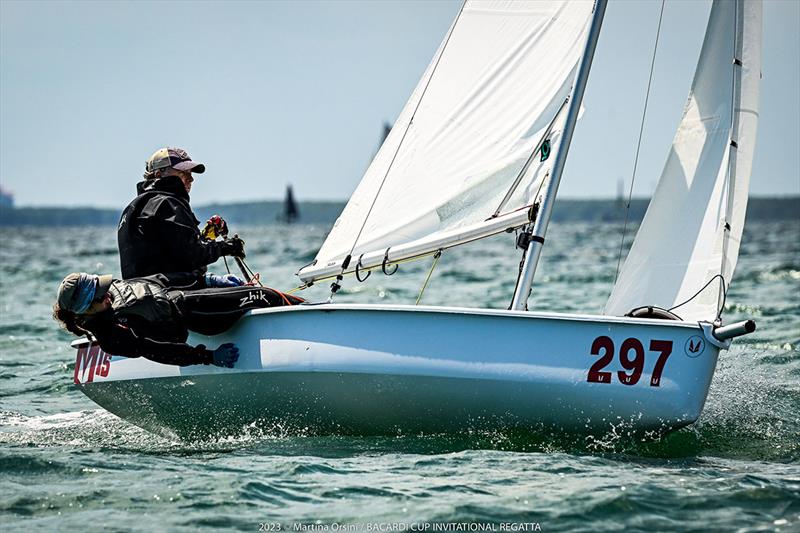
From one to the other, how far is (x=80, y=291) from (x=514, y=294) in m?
2.44

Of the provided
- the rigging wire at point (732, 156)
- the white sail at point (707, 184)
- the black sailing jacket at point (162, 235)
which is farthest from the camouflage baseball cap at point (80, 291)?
the rigging wire at point (732, 156)

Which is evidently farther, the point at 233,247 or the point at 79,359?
the point at 79,359

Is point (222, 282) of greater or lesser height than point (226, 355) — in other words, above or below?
above

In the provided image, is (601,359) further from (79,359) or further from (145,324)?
(79,359)

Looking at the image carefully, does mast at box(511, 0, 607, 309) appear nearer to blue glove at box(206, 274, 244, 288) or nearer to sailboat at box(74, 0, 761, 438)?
sailboat at box(74, 0, 761, 438)

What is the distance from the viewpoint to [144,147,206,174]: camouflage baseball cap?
6488mm

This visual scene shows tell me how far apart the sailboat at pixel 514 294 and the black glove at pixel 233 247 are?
0.46m

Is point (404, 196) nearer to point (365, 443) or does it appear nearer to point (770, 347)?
point (365, 443)

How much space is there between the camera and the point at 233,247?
6.62 m

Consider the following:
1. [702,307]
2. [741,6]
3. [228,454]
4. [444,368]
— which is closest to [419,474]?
[444,368]

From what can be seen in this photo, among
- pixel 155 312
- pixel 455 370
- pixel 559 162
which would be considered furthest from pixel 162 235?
pixel 559 162

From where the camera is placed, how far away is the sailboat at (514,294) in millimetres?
5836

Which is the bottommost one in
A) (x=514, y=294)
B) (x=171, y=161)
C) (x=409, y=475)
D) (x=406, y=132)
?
(x=409, y=475)

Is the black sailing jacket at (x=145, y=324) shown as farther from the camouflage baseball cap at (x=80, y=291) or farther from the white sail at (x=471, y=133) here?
the white sail at (x=471, y=133)
